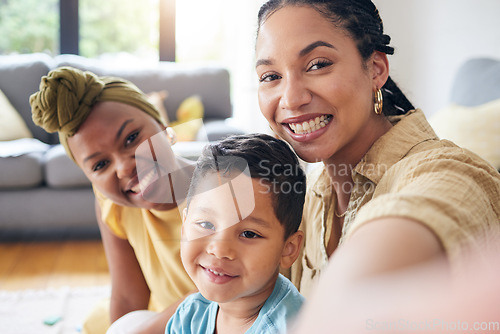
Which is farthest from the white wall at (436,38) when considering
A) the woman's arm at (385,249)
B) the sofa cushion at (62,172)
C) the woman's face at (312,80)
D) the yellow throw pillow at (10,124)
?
the woman's arm at (385,249)

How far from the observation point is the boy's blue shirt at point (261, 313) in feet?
2.72

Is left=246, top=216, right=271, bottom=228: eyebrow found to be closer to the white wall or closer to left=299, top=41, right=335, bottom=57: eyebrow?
left=299, top=41, right=335, bottom=57: eyebrow

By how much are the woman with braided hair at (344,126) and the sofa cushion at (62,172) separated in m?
2.07

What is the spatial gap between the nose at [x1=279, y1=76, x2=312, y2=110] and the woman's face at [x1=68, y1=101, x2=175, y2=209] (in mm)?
437


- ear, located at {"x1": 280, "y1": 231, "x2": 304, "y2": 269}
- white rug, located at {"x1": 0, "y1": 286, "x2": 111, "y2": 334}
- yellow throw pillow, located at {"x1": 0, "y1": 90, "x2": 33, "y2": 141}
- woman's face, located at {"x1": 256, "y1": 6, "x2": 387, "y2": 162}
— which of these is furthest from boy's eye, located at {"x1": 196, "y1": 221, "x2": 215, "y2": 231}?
yellow throw pillow, located at {"x1": 0, "y1": 90, "x2": 33, "y2": 141}

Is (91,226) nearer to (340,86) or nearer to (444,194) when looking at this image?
(340,86)

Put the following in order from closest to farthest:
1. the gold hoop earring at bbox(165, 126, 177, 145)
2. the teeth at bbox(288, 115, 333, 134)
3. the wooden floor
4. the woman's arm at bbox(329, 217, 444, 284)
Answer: the woman's arm at bbox(329, 217, 444, 284) → the teeth at bbox(288, 115, 333, 134) → the gold hoop earring at bbox(165, 126, 177, 145) → the wooden floor

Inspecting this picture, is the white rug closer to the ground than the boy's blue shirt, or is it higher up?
closer to the ground

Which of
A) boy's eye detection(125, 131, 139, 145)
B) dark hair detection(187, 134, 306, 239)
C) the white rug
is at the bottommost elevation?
the white rug

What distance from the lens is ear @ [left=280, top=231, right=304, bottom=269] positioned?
898 mm

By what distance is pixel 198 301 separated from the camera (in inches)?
39.8

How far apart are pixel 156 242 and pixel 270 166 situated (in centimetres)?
66

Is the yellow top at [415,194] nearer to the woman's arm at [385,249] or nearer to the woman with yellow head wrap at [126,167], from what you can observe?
the woman's arm at [385,249]

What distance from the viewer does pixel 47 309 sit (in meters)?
2.16
